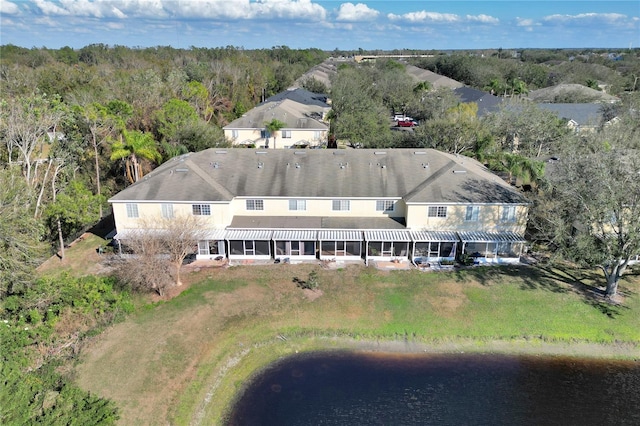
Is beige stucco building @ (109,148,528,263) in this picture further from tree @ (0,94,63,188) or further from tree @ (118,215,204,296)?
tree @ (0,94,63,188)

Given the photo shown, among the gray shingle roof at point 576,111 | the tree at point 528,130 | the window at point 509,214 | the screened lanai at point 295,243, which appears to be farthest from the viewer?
the gray shingle roof at point 576,111

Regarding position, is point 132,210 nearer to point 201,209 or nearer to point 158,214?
point 158,214

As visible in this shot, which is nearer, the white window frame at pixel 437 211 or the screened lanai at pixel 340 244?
the screened lanai at pixel 340 244

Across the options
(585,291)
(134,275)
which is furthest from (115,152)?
(585,291)

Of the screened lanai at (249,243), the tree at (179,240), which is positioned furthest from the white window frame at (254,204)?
the tree at (179,240)

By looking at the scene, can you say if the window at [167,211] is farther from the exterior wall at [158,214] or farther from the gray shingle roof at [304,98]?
the gray shingle roof at [304,98]

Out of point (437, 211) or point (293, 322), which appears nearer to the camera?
point (293, 322)

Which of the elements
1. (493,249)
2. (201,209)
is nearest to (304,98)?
(201,209)
